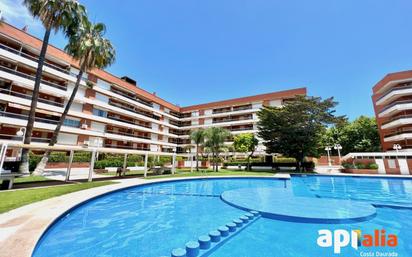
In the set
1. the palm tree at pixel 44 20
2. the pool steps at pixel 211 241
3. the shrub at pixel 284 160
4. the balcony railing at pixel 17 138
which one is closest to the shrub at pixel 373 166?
the shrub at pixel 284 160

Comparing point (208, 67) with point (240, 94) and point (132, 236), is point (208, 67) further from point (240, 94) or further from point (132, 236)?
point (132, 236)

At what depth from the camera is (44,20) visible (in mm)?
16297

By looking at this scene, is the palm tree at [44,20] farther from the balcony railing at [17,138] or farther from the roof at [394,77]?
the roof at [394,77]

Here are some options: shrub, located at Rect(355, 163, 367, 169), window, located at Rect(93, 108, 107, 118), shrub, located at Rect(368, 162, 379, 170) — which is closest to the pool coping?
window, located at Rect(93, 108, 107, 118)

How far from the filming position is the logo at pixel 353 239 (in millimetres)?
5582

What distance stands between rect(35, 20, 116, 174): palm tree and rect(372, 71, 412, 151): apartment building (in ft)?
151

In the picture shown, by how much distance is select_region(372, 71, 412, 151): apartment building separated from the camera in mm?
31125

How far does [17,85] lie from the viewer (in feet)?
77.3

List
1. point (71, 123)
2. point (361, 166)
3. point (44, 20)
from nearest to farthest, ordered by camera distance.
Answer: point (44, 20) → point (361, 166) → point (71, 123)

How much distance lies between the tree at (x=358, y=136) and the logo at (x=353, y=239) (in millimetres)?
43983

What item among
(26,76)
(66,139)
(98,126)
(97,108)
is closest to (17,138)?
(66,139)

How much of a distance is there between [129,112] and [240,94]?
27.9 meters

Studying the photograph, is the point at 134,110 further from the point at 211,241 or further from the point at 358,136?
the point at 358,136

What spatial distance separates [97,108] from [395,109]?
52.5 meters
